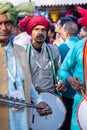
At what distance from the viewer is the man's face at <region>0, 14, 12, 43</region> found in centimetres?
430

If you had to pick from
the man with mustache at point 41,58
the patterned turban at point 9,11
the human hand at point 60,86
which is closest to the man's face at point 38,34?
the man with mustache at point 41,58

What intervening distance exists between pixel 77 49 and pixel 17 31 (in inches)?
143

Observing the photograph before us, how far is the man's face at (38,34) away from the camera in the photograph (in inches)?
248

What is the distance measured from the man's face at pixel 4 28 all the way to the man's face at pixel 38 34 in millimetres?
1891

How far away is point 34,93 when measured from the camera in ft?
14.8

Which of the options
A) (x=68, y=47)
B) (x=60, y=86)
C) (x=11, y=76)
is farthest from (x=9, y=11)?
(x=68, y=47)

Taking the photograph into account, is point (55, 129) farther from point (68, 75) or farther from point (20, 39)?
point (20, 39)

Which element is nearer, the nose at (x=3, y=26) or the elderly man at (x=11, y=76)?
the elderly man at (x=11, y=76)

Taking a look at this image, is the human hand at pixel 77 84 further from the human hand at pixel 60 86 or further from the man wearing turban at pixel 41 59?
the man wearing turban at pixel 41 59

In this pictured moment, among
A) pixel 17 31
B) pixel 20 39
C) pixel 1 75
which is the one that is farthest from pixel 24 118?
pixel 17 31

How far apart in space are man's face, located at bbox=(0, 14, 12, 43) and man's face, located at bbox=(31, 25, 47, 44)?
1.89 metres

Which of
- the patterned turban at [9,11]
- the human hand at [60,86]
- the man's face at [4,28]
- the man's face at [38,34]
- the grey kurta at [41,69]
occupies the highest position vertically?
the patterned turban at [9,11]

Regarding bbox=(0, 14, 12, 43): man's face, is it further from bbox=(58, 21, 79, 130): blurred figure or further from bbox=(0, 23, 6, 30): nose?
bbox=(58, 21, 79, 130): blurred figure

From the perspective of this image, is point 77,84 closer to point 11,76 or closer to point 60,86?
point 60,86
